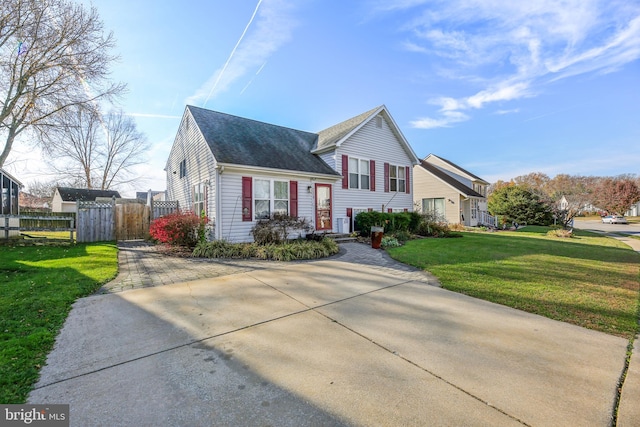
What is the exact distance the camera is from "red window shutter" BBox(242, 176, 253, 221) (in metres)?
10.3

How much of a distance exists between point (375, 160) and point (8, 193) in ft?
65.6

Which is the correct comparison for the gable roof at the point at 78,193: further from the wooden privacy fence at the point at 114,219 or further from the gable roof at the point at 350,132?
the gable roof at the point at 350,132

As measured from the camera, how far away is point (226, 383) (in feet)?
7.15

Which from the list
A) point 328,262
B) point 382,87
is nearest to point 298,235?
point 328,262

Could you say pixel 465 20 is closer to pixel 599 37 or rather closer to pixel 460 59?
pixel 460 59

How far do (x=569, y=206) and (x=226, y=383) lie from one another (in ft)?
81.6

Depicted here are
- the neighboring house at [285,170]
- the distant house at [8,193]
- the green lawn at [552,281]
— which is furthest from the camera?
the distant house at [8,193]

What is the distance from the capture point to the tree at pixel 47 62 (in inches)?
486

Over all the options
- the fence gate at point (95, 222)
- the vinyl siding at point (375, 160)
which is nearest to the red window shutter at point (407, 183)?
the vinyl siding at point (375, 160)

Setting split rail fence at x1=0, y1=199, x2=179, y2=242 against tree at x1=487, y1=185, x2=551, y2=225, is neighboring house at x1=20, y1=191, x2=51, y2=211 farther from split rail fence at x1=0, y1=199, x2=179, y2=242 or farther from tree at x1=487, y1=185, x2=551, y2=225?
tree at x1=487, y1=185, x2=551, y2=225

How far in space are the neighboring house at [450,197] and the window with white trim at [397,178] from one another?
6.50 m

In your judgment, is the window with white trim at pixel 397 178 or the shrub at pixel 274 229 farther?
the window with white trim at pixel 397 178

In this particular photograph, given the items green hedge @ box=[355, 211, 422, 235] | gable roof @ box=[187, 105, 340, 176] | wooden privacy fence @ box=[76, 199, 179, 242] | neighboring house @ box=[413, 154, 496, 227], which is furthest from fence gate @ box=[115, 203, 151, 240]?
neighboring house @ box=[413, 154, 496, 227]

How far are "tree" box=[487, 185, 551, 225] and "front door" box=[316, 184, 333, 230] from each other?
24.9 m
